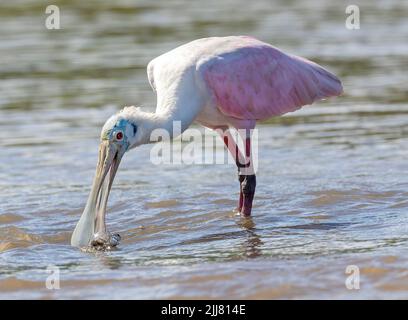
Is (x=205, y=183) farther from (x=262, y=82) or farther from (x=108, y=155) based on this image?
(x=108, y=155)

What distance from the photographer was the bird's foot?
10602mm

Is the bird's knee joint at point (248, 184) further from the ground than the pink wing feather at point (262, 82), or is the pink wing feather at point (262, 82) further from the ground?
the pink wing feather at point (262, 82)

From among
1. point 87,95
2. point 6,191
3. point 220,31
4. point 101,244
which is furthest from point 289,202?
point 220,31

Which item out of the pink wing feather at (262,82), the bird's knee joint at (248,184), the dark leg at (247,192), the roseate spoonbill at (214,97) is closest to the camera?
the roseate spoonbill at (214,97)

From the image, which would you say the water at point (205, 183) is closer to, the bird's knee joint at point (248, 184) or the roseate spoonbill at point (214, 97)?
the bird's knee joint at point (248, 184)

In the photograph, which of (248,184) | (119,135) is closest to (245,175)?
(248,184)

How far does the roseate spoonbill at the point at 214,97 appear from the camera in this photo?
1073 centimetres

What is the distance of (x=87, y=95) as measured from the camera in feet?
60.8

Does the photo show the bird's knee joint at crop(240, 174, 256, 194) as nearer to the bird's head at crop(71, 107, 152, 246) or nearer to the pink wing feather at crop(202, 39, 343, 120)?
the pink wing feather at crop(202, 39, 343, 120)

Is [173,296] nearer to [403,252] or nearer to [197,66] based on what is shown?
[403,252]

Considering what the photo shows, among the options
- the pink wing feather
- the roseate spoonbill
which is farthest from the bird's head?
the pink wing feather

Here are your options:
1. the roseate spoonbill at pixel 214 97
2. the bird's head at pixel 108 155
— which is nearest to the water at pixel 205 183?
the bird's head at pixel 108 155

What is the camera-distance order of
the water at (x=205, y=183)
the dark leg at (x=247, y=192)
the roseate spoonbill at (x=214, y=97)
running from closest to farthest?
1. the water at (x=205, y=183)
2. the roseate spoonbill at (x=214, y=97)
3. the dark leg at (x=247, y=192)

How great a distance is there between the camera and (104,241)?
10727 millimetres
